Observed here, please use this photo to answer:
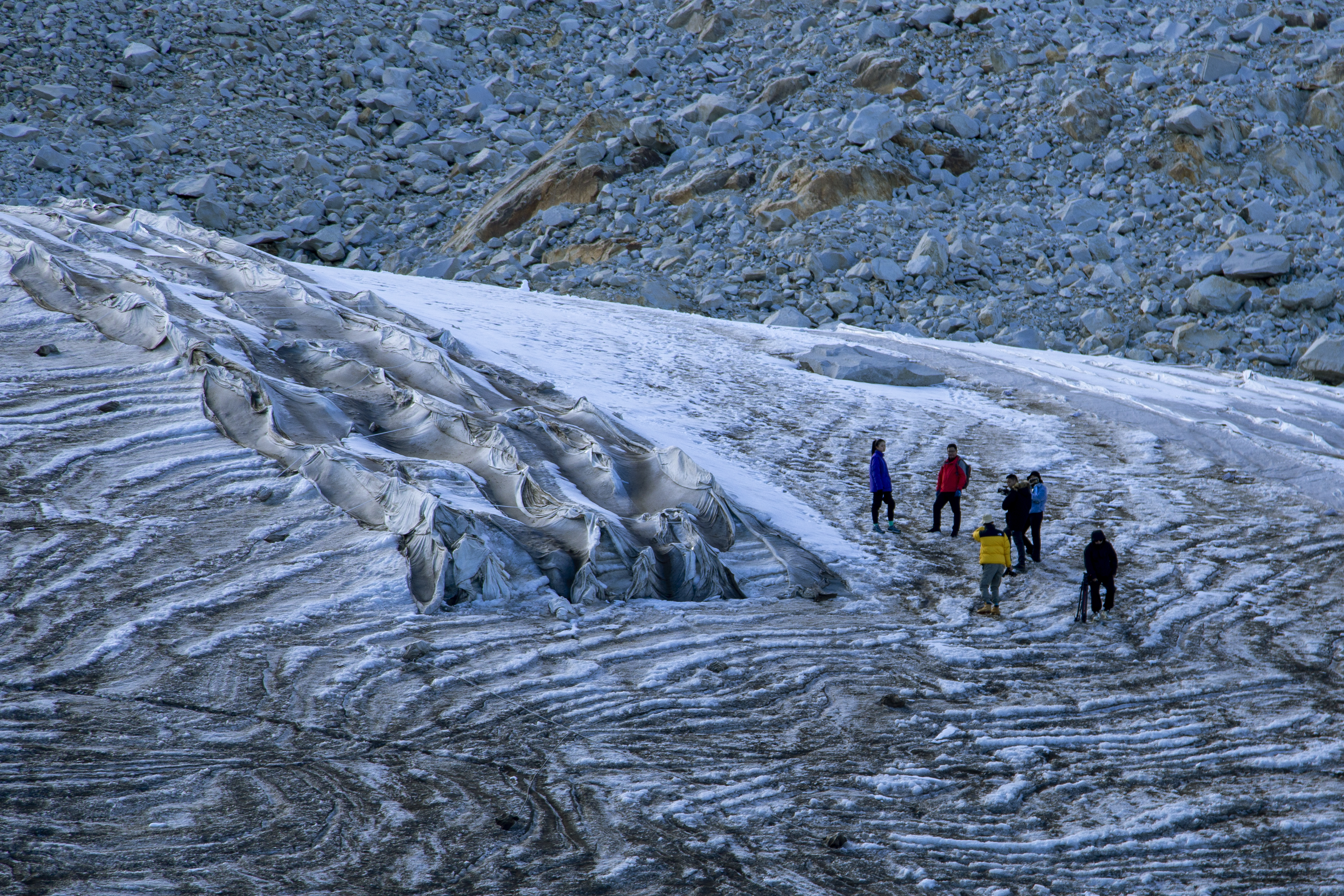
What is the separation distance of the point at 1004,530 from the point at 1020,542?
2.33ft

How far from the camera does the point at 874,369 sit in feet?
56.3

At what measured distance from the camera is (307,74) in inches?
1478

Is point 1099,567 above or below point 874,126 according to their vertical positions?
below

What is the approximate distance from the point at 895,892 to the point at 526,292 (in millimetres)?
18916

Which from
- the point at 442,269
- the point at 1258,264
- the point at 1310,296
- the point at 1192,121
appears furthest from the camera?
the point at 442,269

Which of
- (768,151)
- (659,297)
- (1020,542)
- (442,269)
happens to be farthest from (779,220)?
(1020,542)

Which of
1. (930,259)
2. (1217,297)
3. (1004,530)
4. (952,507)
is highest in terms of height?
(930,259)

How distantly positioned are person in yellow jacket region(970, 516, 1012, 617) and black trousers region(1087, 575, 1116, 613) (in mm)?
730

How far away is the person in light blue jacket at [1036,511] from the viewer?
403 inches

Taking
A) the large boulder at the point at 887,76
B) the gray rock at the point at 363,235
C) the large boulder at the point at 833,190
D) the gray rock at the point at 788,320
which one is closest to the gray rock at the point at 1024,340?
the gray rock at the point at 788,320

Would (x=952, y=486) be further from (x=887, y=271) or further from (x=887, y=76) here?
(x=887, y=76)

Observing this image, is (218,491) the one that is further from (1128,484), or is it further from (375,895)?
(1128,484)

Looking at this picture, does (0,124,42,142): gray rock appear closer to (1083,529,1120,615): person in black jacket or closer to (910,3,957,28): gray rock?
(910,3,957,28): gray rock

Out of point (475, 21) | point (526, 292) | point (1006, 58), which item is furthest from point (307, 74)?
point (1006, 58)
